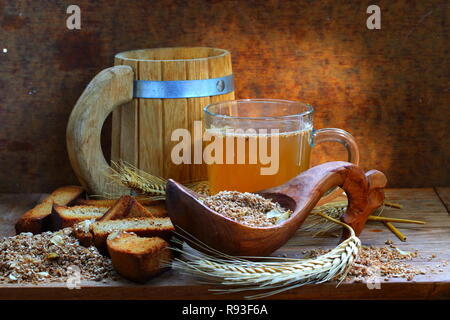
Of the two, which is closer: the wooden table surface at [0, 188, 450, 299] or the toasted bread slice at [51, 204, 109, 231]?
the wooden table surface at [0, 188, 450, 299]

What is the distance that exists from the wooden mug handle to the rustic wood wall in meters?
0.22

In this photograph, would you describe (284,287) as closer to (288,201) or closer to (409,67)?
(288,201)

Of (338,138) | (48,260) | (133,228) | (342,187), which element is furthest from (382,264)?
(48,260)

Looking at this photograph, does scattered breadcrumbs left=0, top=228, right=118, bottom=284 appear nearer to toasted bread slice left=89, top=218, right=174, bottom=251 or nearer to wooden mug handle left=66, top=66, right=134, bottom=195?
toasted bread slice left=89, top=218, right=174, bottom=251

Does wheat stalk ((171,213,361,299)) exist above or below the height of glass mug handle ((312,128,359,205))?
below

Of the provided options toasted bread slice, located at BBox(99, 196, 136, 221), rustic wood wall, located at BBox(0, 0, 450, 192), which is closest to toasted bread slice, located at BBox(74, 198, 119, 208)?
toasted bread slice, located at BBox(99, 196, 136, 221)

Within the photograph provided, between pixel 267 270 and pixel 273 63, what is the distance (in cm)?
72

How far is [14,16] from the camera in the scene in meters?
1.68

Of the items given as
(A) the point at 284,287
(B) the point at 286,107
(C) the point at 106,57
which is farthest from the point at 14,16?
(A) the point at 284,287

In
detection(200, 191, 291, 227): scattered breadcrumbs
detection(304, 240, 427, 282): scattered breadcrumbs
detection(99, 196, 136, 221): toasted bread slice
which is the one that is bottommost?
detection(304, 240, 427, 282): scattered breadcrumbs

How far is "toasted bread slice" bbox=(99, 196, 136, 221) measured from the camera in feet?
4.52

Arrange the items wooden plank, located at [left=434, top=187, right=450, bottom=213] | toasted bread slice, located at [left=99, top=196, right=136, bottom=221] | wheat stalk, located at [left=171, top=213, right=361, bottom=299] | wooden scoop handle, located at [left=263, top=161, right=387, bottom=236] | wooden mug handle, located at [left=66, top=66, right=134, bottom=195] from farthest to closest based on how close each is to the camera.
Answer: wooden plank, located at [left=434, top=187, right=450, bottom=213] < wooden mug handle, located at [left=66, top=66, right=134, bottom=195] < toasted bread slice, located at [left=99, top=196, right=136, bottom=221] < wooden scoop handle, located at [left=263, top=161, right=387, bottom=236] < wheat stalk, located at [left=171, top=213, right=361, bottom=299]

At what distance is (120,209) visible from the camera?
139 centimetres

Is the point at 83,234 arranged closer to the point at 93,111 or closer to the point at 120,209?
the point at 120,209
